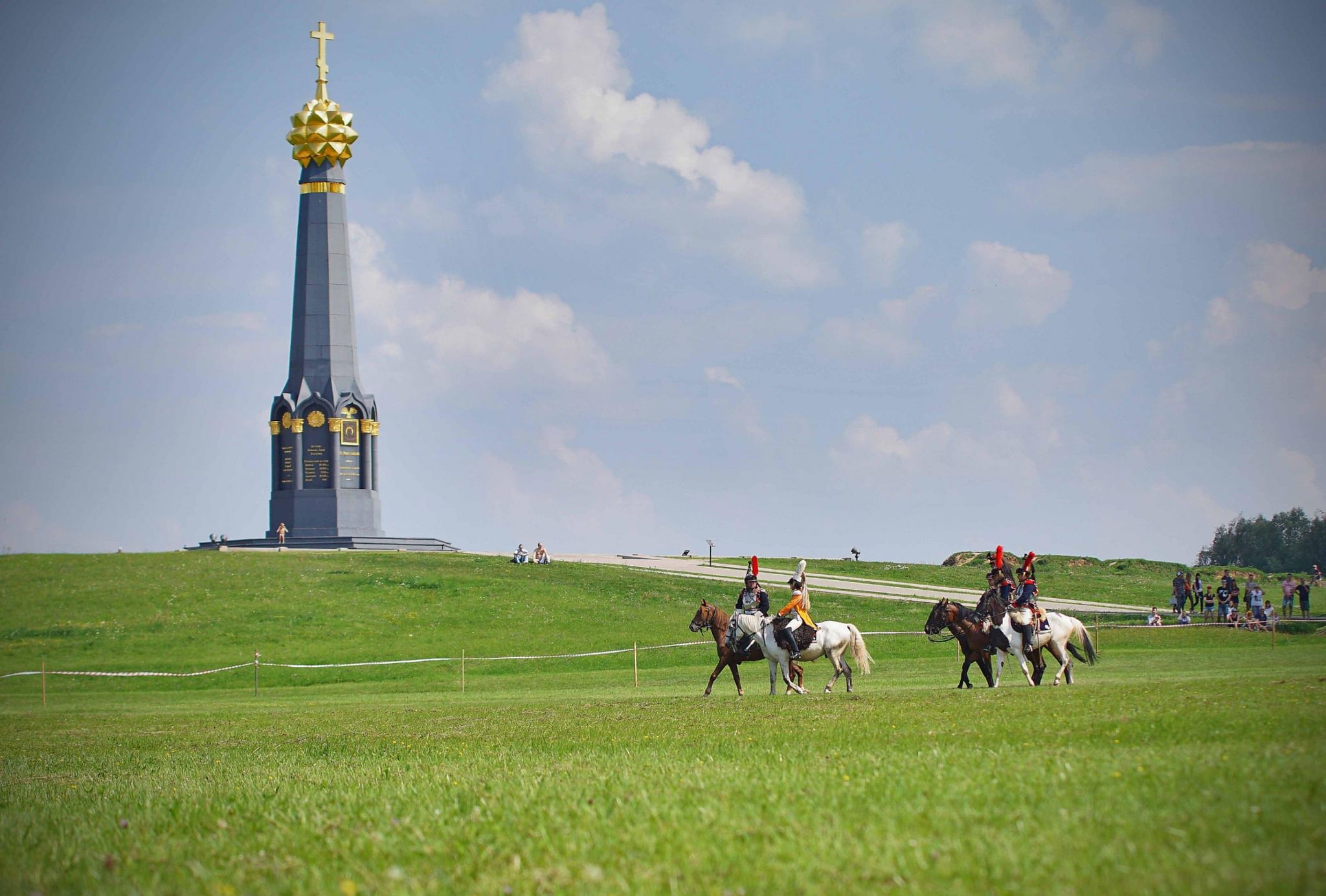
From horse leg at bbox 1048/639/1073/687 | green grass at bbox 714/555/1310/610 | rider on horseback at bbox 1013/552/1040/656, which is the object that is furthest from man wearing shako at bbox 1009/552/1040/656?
green grass at bbox 714/555/1310/610

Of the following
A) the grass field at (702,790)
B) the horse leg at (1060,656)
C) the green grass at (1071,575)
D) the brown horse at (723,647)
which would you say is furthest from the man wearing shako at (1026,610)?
the green grass at (1071,575)

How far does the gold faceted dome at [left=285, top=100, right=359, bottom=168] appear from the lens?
6456cm

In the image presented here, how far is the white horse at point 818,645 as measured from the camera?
24.0 m

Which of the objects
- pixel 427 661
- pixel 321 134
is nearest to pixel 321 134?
pixel 321 134

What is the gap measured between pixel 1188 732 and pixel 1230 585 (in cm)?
4088

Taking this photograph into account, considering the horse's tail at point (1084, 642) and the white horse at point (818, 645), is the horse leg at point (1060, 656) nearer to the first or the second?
the horse's tail at point (1084, 642)

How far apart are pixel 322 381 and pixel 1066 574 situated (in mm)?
45812

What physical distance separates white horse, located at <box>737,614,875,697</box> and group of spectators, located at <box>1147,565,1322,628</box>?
2105cm

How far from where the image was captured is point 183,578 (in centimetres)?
5650

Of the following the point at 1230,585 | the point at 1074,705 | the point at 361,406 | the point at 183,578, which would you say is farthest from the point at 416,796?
the point at 361,406

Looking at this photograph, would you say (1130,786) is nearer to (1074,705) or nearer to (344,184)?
(1074,705)

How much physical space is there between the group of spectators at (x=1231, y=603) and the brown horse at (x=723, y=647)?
72.2 ft

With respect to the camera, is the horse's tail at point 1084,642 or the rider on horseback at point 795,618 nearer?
the horse's tail at point 1084,642

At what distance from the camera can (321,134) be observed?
6450 centimetres
